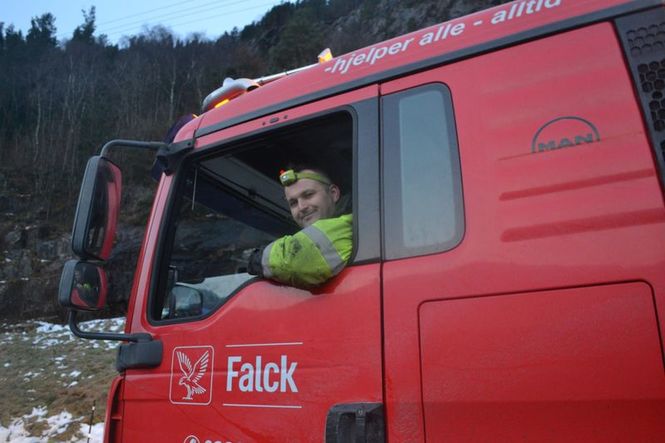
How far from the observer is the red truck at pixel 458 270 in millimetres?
1333

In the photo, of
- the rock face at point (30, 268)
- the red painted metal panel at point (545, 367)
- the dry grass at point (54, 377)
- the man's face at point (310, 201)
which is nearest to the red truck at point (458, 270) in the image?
the red painted metal panel at point (545, 367)

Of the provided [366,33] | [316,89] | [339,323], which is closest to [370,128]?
[316,89]

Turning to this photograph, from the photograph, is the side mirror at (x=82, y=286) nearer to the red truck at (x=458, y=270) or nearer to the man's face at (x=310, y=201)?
the red truck at (x=458, y=270)

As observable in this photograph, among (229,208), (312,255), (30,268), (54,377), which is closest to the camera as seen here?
(312,255)

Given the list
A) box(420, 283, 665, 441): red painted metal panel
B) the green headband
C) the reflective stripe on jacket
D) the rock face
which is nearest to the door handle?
box(420, 283, 665, 441): red painted metal panel

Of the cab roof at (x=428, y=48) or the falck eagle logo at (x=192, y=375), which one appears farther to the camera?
the falck eagle logo at (x=192, y=375)

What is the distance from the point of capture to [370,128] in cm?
191

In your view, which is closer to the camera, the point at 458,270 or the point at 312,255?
the point at 458,270

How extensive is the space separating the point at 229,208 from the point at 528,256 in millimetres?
1845

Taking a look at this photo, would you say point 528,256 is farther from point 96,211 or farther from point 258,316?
point 96,211

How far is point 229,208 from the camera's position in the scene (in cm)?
289

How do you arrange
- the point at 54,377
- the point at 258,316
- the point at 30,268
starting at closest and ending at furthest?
the point at 258,316, the point at 54,377, the point at 30,268

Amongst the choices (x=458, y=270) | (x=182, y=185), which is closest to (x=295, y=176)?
(x=182, y=185)

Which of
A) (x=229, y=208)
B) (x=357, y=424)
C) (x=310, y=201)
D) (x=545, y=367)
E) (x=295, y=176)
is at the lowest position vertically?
(x=357, y=424)
